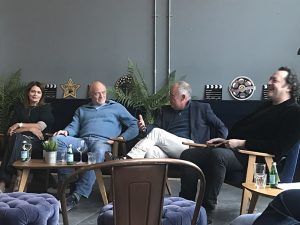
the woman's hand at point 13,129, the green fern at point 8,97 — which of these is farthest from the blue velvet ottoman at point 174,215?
the green fern at point 8,97

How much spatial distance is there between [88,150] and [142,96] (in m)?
1.11

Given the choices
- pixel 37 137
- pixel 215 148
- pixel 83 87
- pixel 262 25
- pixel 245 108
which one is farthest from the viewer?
pixel 83 87

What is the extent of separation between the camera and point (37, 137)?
4266 mm

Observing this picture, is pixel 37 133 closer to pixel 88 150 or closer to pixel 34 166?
pixel 88 150

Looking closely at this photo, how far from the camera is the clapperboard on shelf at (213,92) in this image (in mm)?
5125

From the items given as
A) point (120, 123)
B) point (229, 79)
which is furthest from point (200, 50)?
point (120, 123)

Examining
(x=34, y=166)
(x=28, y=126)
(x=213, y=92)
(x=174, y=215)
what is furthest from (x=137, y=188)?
(x=213, y=92)

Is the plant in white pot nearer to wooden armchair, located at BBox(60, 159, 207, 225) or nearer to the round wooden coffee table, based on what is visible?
the round wooden coffee table

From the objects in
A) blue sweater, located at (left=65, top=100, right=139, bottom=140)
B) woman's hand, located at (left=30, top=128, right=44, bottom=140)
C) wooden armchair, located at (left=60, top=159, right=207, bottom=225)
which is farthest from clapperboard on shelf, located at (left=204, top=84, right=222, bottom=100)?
wooden armchair, located at (left=60, top=159, right=207, bottom=225)

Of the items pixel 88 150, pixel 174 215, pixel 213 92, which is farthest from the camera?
pixel 213 92

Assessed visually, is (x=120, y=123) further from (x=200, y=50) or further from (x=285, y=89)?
(x=285, y=89)

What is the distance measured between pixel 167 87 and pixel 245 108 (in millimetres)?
883

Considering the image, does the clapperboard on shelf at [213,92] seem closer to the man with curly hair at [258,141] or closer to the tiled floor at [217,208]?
the tiled floor at [217,208]

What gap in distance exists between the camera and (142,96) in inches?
193
